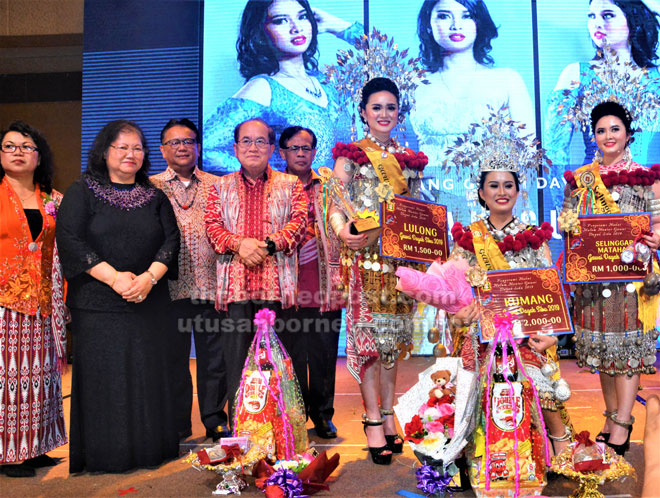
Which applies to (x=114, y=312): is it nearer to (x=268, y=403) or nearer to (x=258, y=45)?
(x=268, y=403)

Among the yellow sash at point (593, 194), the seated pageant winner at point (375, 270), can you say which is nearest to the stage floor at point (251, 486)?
the seated pageant winner at point (375, 270)

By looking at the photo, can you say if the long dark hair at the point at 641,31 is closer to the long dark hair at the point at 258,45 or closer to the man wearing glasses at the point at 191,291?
the long dark hair at the point at 258,45

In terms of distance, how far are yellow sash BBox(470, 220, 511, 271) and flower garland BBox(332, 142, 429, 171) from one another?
60cm

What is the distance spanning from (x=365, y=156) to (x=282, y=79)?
350 cm

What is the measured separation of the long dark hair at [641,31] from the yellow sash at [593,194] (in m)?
3.65

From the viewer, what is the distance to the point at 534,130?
20.7ft

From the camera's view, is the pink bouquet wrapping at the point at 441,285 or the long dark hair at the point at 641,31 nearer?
the pink bouquet wrapping at the point at 441,285

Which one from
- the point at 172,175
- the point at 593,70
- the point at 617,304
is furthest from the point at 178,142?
the point at 593,70

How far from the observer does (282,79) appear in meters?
6.37

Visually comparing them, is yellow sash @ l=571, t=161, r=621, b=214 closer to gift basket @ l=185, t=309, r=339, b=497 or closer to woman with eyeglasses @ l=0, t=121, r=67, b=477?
gift basket @ l=185, t=309, r=339, b=497

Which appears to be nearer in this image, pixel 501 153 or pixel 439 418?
pixel 439 418

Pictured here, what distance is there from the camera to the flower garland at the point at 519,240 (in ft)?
9.01

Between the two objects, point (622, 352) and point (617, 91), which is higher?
point (617, 91)

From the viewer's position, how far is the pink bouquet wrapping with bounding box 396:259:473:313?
8.64 feet
